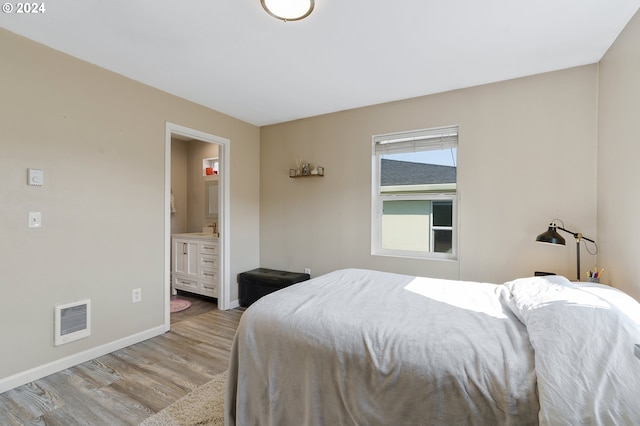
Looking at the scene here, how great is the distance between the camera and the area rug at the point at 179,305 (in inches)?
147

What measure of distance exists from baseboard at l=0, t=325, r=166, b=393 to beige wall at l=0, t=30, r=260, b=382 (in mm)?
35

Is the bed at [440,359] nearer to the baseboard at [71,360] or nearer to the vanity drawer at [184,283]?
the baseboard at [71,360]

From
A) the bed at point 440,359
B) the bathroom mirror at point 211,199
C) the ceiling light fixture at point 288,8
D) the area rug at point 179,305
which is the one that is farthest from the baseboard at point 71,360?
the ceiling light fixture at point 288,8

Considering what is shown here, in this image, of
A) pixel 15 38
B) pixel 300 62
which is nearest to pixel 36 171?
pixel 15 38

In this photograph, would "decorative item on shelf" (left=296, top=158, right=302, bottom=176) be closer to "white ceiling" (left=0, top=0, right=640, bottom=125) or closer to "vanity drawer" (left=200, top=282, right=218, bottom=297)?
"white ceiling" (left=0, top=0, right=640, bottom=125)

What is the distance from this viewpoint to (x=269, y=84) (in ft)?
9.29

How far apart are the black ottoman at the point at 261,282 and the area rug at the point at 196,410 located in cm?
153

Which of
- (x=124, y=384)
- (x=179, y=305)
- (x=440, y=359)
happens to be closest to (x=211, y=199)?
(x=179, y=305)

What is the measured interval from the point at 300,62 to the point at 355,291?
187 cm

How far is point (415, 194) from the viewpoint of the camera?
10.7ft

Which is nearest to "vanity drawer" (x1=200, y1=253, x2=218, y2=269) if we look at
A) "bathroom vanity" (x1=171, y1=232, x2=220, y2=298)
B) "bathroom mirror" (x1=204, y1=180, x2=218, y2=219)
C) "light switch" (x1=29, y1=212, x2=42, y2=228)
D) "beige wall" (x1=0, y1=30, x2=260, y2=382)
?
"bathroom vanity" (x1=171, y1=232, x2=220, y2=298)

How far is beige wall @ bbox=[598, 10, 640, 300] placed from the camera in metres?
1.78

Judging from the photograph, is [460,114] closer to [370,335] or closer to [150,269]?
[370,335]

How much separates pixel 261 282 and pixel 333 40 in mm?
2733
